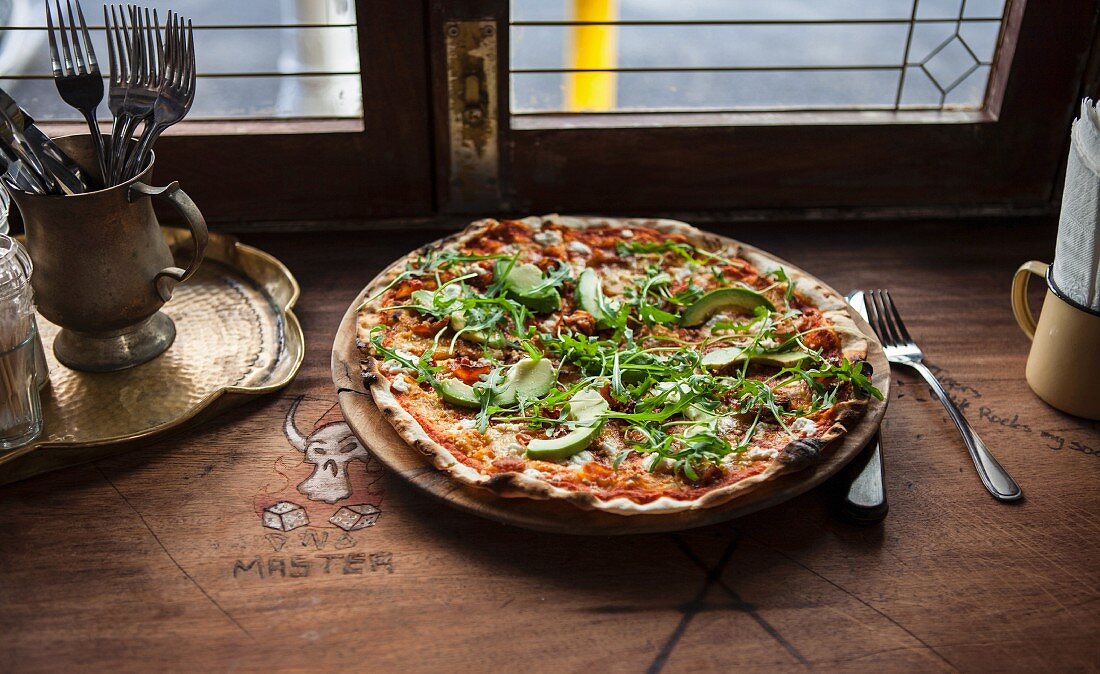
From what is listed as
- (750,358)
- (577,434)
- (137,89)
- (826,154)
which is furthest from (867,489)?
(137,89)

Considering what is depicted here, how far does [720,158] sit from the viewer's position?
2186 mm

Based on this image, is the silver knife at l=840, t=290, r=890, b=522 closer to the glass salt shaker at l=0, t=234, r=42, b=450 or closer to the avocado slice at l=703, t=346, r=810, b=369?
the avocado slice at l=703, t=346, r=810, b=369

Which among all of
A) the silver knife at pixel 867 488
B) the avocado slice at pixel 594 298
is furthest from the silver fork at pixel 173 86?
the silver knife at pixel 867 488

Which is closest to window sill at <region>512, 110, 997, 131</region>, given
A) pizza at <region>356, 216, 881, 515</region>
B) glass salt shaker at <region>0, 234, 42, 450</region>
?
pizza at <region>356, 216, 881, 515</region>

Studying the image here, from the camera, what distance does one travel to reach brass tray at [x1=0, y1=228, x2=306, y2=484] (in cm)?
144

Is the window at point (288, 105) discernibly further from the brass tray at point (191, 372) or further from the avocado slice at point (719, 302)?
the avocado slice at point (719, 302)

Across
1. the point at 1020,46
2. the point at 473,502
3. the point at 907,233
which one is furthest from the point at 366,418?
the point at 1020,46

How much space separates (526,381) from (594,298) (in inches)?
12.2

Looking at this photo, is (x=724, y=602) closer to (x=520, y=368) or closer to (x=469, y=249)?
(x=520, y=368)

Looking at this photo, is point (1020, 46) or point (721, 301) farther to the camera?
point (1020, 46)

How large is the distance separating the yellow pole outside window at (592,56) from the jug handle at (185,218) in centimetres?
95

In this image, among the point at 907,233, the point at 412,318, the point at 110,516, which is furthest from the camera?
the point at 907,233

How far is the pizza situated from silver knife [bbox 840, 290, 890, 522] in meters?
0.07

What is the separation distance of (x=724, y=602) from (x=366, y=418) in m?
0.61
